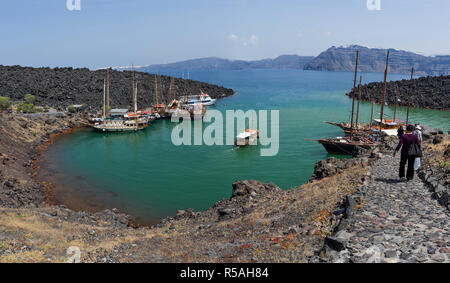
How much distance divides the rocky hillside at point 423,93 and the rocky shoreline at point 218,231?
67.9m

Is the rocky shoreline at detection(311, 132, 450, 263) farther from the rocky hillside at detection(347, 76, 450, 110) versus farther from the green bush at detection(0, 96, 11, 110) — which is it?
the rocky hillside at detection(347, 76, 450, 110)

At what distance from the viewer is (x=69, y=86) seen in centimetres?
7788

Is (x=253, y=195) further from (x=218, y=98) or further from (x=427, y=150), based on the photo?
(x=218, y=98)

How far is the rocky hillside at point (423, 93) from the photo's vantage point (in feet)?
270

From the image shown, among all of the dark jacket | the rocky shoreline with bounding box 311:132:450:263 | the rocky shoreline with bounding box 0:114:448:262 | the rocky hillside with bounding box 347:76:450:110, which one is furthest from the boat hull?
the rocky hillside with bounding box 347:76:450:110

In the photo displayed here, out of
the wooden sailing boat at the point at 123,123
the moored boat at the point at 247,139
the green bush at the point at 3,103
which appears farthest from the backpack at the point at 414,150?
the green bush at the point at 3,103

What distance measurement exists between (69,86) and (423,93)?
299ft

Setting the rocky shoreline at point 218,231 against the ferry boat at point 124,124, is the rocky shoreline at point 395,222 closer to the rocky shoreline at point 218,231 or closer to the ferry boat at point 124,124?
the rocky shoreline at point 218,231

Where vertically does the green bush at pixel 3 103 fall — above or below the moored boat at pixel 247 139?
above

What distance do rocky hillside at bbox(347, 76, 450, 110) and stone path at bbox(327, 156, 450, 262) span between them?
71128 mm

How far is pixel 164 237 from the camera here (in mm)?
14680

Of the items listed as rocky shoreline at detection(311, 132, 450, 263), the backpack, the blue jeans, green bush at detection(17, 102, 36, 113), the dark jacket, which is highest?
the dark jacket

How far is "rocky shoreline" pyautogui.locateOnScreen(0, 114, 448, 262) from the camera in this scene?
993 centimetres
